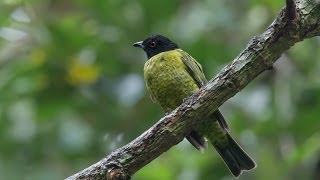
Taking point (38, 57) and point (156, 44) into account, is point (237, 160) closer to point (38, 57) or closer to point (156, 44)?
point (156, 44)

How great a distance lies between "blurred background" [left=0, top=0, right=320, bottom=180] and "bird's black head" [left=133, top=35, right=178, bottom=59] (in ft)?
0.75

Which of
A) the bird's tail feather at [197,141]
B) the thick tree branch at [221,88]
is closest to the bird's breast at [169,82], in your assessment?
the bird's tail feather at [197,141]

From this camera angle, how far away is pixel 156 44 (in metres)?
4.79

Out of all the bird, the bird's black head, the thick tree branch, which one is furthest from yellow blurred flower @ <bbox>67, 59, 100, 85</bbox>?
the thick tree branch

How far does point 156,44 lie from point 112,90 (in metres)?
0.51

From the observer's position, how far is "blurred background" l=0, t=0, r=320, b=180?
481 centimetres

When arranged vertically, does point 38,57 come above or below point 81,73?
above

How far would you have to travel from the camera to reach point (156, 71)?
438 centimetres

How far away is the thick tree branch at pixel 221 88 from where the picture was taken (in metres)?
2.94

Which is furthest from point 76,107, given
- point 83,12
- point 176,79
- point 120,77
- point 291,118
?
point 291,118

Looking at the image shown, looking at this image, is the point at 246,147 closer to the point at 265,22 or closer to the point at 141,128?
the point at 141,128

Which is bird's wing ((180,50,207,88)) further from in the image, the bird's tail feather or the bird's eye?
the bird's eye

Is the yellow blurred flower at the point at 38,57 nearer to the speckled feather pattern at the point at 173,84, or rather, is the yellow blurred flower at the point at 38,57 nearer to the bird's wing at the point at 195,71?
the speckled feather pattern at the point at 173,84

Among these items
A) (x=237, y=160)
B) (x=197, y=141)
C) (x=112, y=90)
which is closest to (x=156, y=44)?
(x=112, y=90)
